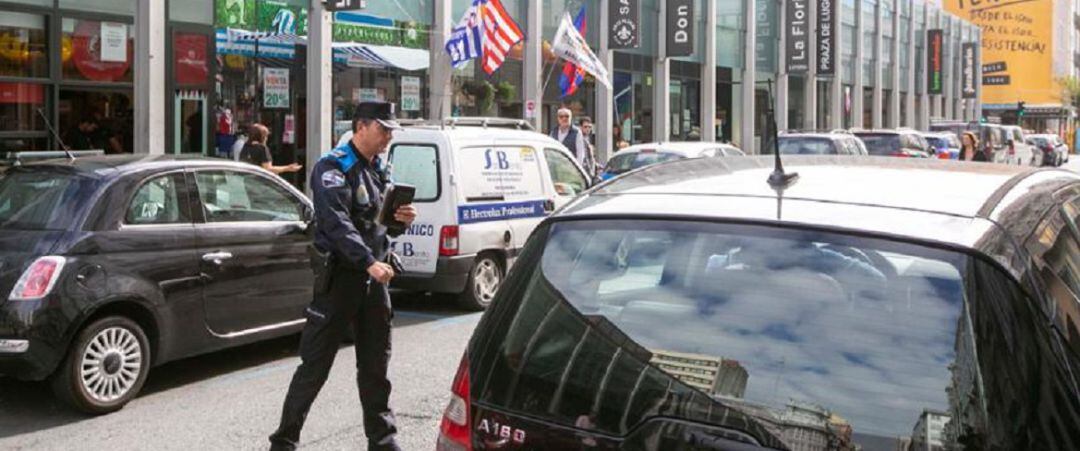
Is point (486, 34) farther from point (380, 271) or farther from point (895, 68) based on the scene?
point (895, 68)

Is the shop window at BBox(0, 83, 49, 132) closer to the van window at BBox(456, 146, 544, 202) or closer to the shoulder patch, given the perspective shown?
the van window at BBox(456, 146, 544, 202)

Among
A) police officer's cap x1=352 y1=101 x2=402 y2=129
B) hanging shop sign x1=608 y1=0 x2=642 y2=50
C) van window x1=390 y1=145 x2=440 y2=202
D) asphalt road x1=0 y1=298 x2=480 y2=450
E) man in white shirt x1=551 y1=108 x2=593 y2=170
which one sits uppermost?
hanging shop sign x1=608 y1=0 x2=642 y2=50

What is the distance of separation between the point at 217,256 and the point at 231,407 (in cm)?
108

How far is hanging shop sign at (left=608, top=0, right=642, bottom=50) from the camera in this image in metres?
24.0

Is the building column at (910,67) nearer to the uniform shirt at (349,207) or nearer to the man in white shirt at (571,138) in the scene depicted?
the man in white shirt at (571,138)

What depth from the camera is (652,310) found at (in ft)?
8.69

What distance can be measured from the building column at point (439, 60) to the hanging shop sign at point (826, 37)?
19.4m

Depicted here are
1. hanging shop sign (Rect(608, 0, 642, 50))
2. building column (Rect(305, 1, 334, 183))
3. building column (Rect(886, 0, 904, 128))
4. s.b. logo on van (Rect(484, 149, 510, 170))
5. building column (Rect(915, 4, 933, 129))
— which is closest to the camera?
s.b. logo on van (Rect(484, 149, 510, 170))

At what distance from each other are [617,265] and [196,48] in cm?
1438

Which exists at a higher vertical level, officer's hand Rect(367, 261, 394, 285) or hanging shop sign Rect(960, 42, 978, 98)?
hanging shop sign Rect(960, 42, 978, 98)

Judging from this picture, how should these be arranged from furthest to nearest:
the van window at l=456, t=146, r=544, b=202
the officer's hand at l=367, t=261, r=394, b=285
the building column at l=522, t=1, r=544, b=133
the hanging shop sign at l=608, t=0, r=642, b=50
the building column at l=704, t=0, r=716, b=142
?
the building column at l=704, t=0, r=716, b=142 < the hanging shop sign at l=608, t=0, r=642, b=50 < the building column at l=522, t=1, r=544, b=133 < the van window at l=456, t=146, r=544, b=202 < the officer's hand at l=367, t=261, r=394, b=285

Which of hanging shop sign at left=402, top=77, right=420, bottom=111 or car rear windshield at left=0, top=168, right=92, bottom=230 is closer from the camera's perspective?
car rear windshield at left=0, top=168, right=92, bottom=230

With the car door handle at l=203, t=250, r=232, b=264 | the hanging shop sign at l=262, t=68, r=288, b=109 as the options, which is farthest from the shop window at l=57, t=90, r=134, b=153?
the car door handle at l=203, t=250, r=232, b=264

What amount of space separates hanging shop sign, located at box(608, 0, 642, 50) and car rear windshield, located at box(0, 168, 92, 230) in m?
18.5
